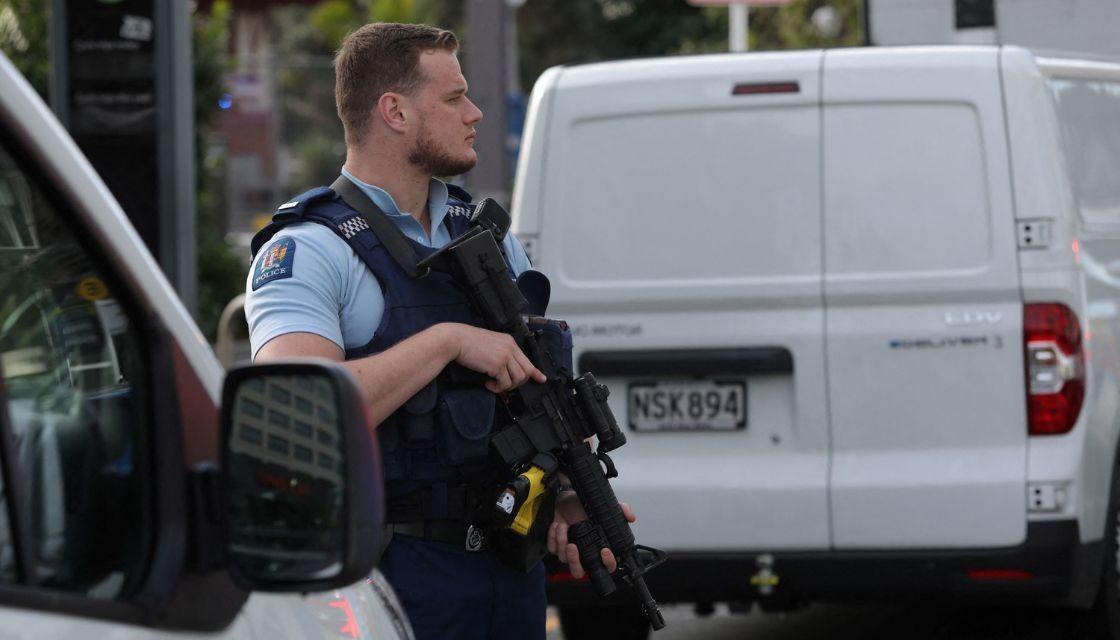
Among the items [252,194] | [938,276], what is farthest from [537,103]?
[252,194]

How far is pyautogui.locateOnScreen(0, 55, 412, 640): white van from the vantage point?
1.71 metres

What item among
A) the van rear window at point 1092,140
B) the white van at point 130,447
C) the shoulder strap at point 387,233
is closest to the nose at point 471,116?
the shoulder strap at point 387,233

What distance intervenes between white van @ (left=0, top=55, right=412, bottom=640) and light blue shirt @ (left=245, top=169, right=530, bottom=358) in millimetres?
1140

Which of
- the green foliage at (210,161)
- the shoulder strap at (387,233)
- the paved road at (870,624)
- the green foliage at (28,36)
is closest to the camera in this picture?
the shoulder strap at (387,233)

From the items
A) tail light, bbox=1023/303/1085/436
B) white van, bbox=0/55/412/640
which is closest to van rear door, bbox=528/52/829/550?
tail light, bbox=1023/303/1085/436

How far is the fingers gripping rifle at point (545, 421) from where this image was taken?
3164 millimetres

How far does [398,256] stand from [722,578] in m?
2.80

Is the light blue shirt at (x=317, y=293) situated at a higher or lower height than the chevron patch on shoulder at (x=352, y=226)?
lower

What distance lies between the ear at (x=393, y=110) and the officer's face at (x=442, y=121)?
22mm

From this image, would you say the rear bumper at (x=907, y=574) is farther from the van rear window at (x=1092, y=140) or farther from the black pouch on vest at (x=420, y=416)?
the black pouch on vest at (x=420, y=416)

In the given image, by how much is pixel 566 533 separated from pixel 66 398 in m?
1.63

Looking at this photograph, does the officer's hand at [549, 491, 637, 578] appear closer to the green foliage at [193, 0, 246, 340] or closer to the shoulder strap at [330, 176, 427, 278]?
the shoulder strap at [330, 176, 427, 278]

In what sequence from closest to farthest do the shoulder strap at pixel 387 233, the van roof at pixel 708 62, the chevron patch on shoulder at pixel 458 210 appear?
1. the shoulder strap at pixel 387 233
2. the chevron patch on shoulder at pixel 458 210
3. the van roof at pixel 708 62

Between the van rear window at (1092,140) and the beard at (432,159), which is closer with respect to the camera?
the beard at (432,159)
